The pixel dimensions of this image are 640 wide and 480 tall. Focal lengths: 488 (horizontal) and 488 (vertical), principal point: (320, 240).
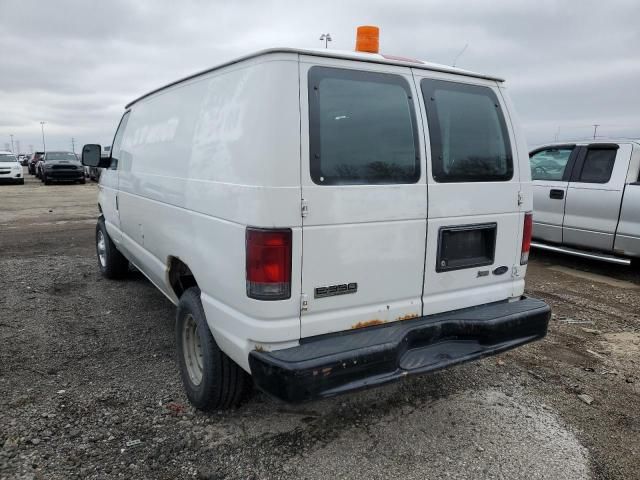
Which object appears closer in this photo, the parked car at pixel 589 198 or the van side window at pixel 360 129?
the van side window at pixel 360 129

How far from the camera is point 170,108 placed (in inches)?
141

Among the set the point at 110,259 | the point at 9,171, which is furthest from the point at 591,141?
A: the point at 9,171

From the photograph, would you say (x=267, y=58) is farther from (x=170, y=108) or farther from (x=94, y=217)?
(x=94, y=217)

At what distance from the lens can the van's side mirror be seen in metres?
5.27

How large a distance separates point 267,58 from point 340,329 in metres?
1.46

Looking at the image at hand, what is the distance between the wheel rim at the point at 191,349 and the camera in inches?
128

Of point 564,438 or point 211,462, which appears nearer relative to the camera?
point 211,462

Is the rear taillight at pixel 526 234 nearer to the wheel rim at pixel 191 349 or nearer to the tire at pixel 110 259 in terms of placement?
the wheel rim at pixel 191 349

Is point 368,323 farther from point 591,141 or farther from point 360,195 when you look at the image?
point 591,141

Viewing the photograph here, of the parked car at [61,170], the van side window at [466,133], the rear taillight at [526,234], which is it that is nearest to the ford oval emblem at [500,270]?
the rear taillight at [526,234]

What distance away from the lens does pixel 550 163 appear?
740cm

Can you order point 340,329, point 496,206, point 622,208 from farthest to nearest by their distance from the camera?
1. point 622,208
2. point 496,206
3. point 340,329

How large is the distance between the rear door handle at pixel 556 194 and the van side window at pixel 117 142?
18.9 feet

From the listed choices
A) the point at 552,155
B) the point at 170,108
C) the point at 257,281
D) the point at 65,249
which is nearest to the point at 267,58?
the point at 257,281
